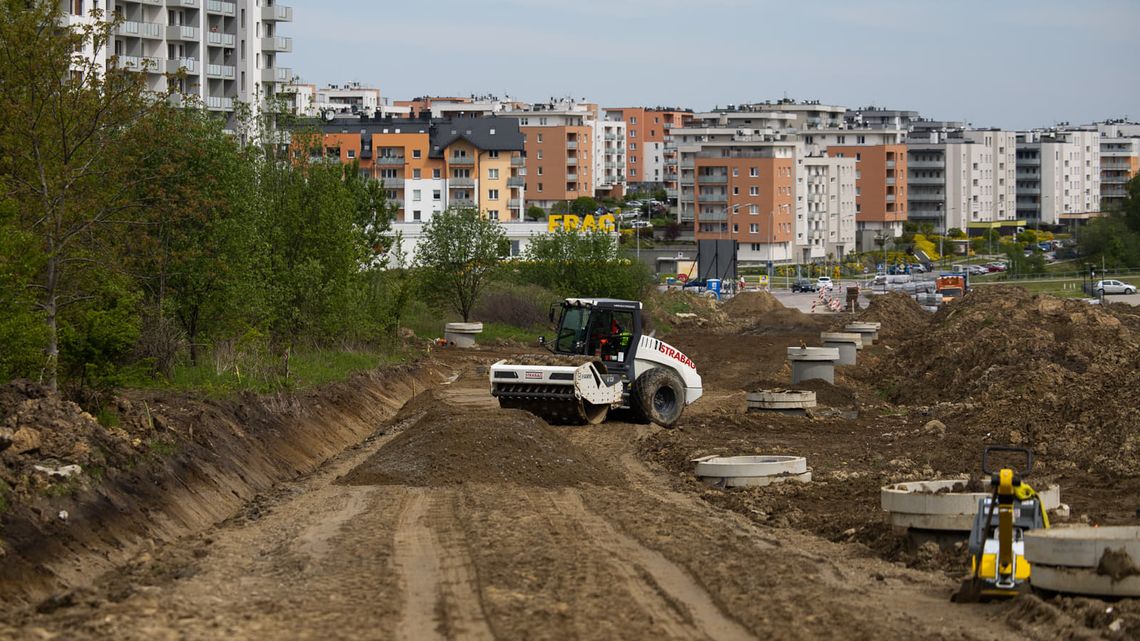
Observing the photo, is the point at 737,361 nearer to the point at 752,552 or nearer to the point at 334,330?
the point at 334,330

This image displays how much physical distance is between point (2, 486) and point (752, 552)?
7792 millimetres

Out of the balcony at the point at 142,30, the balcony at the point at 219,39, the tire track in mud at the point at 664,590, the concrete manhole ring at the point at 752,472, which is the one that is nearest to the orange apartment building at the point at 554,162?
the balcony at the point at 219,39

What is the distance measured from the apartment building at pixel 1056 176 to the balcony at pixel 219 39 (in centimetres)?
12152

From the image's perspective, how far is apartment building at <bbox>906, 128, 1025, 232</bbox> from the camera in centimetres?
16338

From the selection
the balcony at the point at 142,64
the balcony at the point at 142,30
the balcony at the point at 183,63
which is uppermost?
the balcony at the point at 142,30

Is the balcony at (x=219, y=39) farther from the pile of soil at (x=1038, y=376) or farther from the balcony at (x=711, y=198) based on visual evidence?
the balcony at (x=711, y=198)

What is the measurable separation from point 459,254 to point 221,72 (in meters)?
33.0

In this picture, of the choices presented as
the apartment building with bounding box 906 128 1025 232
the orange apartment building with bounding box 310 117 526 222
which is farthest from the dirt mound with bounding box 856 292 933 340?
the apartment building with bounding box 906 128 1025 232

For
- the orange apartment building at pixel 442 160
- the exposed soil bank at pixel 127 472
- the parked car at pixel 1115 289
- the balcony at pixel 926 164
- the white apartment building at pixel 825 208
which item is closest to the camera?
the exposed soil bank at pixel 127 472

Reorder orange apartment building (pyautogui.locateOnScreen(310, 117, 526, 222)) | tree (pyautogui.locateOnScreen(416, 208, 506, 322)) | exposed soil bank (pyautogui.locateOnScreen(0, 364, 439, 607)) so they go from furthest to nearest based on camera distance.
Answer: orange apartment building (pyautogui.locateOnScreen(310, 117, 526, 222)) < tree (pyautogui.locateOnScreen(416, 208, 506, 322)) < exposed soil bank (pyautogui.locateOnScreen(0, 364, 439, 607))

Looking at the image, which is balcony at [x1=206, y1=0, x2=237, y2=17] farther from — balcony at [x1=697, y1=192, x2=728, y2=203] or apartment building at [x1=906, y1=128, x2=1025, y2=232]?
apartment building at [x1=906, y1=128, x2=1025, y2=232]

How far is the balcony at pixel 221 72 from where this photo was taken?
83562 millimetres

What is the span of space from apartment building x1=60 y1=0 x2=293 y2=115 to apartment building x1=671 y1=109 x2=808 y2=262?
5197 cm

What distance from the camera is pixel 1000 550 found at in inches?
475
